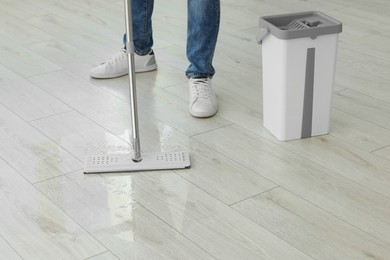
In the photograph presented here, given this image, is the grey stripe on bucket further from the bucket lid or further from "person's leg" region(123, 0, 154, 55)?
"person's leg" region(123, 0, 154, 55)

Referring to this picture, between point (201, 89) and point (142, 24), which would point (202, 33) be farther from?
point (142, 24)

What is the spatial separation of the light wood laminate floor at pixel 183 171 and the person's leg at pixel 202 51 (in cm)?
6

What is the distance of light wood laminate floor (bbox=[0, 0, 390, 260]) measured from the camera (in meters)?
1.76

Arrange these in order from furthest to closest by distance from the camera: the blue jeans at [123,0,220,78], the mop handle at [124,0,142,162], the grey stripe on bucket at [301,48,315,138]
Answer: the blue jeans at [123,0,220,78], the grey stripe on bucket at [301,48,315,138], the mop handle at [124,0,142,162]

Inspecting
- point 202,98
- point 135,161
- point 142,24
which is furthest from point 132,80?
point 142,24

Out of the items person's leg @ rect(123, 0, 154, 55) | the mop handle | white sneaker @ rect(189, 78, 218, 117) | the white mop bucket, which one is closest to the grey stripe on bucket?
the white mop bucket

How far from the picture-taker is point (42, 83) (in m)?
2.78

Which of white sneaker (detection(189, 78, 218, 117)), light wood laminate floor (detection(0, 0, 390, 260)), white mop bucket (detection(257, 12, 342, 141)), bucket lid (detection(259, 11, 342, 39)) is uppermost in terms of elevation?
bucket lid (detection(259, 11, 342, 39))

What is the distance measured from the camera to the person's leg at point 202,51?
8.06 feet

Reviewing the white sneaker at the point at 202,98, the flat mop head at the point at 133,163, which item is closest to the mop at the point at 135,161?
the flat mop head at the point at 133,163

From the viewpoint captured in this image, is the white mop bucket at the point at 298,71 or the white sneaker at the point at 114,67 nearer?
the white mop bucket at the point at 298,71

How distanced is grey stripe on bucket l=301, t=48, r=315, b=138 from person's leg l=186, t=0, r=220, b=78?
0.43 metres

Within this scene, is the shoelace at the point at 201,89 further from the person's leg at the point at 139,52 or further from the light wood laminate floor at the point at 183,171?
the person's leg at the point at 139,52

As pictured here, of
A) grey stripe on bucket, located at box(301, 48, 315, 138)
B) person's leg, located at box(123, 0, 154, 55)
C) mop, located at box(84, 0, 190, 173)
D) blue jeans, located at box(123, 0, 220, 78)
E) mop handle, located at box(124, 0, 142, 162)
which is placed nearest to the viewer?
mop handle, located at box(124, 0, 142, 162)
